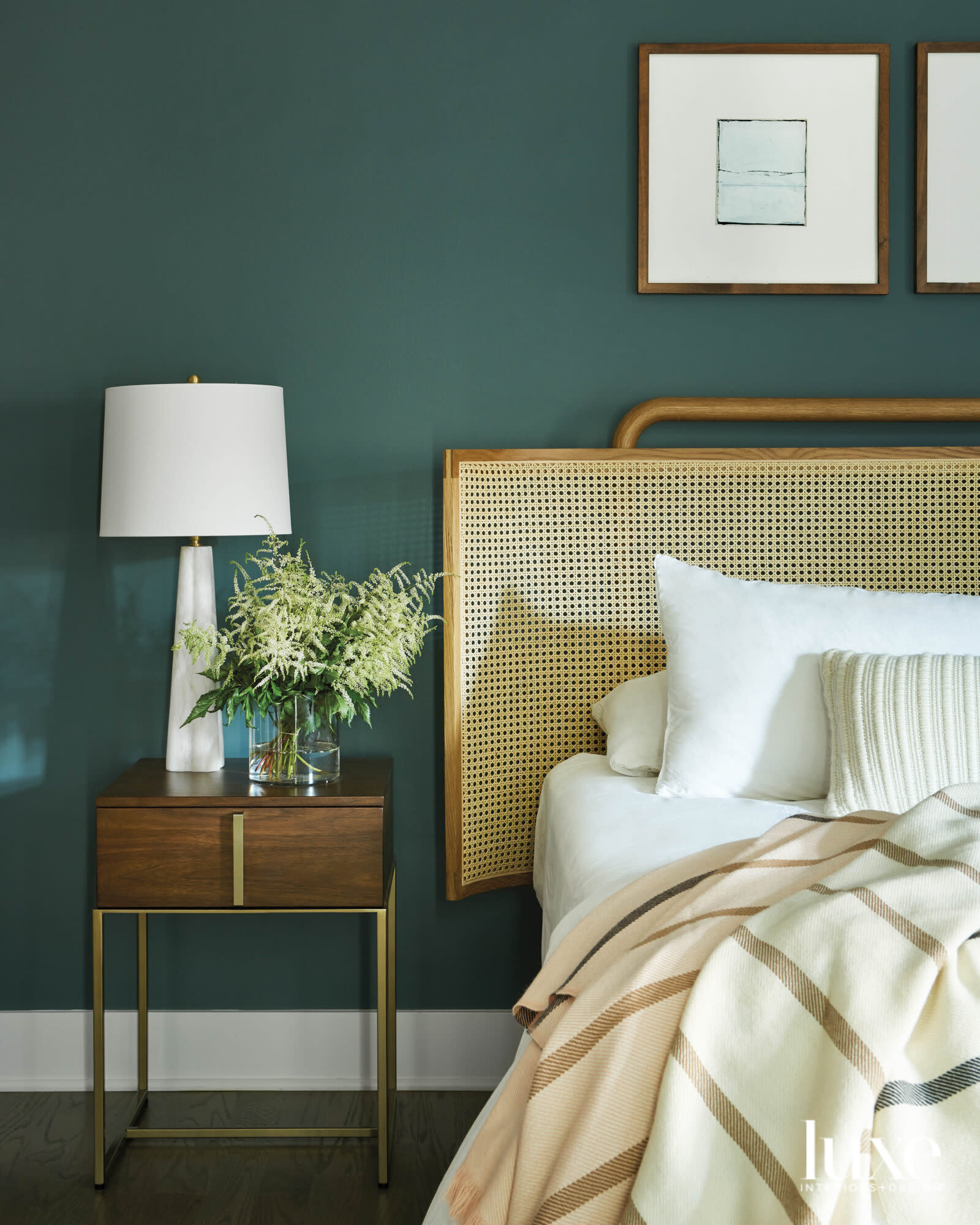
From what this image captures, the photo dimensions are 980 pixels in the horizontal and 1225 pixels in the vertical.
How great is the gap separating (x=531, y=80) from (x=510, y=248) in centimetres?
38

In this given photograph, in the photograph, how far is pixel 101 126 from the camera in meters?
2.24

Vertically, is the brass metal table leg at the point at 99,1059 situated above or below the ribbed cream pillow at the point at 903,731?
below

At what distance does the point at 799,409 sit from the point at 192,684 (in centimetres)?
147

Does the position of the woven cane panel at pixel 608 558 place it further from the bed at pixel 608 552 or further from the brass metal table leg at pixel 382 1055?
the brass metal table leg at pixel 382 1055

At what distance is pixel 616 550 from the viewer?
2.22m

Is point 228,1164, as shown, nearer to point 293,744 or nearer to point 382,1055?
point 382,1055

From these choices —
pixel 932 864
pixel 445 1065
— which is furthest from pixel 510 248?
pixel 445 1065

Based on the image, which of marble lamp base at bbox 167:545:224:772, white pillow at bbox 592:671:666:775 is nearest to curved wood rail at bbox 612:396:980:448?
white pillow at bbox 592:671:666:775

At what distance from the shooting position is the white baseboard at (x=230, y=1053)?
89.9 inches

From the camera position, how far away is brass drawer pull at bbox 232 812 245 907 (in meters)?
1.86

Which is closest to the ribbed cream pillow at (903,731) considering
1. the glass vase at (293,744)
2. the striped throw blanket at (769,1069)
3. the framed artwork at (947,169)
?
the striped throw blanket at (769,1069)

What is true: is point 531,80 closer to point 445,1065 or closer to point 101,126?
point 101,126

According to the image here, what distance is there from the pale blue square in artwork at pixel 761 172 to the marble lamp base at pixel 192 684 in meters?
1.42

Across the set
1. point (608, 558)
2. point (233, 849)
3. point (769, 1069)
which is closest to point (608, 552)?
point (608, 558)
